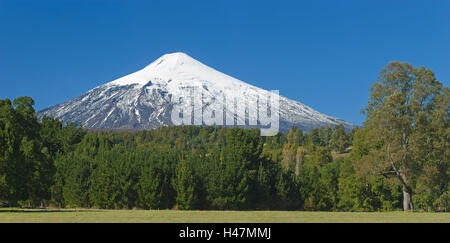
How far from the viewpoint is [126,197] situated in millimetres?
62562

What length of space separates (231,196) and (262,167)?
7.06 meters

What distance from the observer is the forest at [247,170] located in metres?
47.5

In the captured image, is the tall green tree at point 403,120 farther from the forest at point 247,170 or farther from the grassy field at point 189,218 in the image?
the grassy field at point 189,218

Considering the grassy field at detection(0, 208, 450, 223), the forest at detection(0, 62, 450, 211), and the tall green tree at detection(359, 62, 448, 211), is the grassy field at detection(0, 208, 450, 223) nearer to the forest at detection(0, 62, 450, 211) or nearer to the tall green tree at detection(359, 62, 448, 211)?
the forest at detection(0, 62, 450, 211)

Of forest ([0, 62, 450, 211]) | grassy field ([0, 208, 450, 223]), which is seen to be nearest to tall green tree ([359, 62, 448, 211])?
forest ([0, 62, 450, 211])

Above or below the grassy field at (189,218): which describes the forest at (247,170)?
above

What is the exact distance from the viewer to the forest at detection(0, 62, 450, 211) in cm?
4749

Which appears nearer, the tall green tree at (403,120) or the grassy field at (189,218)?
the grassy field at (189,218)

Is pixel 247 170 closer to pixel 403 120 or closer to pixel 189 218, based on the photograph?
pixel 403 120

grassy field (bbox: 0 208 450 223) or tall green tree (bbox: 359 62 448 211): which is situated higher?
tall green tree (bbox: 359 62 448 211)

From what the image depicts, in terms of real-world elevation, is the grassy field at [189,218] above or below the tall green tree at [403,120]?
below

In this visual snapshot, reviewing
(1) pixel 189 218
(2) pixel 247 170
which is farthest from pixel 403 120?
(1) pixel 189 218

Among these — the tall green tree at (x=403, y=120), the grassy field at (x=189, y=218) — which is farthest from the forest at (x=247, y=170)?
the grassy field at (x=189, y=218)
